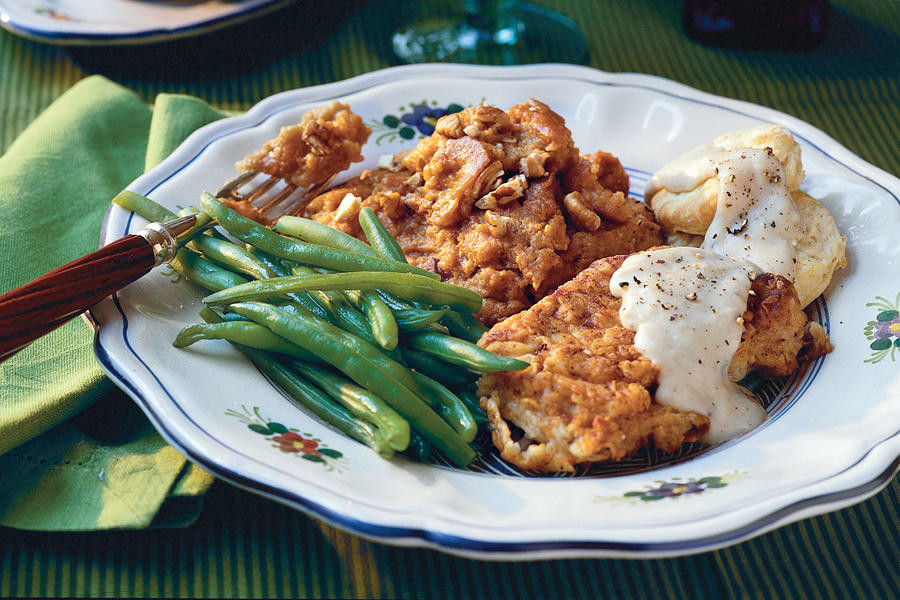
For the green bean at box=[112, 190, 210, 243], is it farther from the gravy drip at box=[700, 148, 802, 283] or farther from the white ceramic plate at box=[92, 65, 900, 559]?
the gravy drip at box=[700, 148, 802, 283]

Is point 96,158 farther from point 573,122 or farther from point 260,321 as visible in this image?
point 573,122

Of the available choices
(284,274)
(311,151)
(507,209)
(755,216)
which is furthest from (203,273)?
(755,216)

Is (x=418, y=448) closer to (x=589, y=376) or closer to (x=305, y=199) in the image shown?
(x=589, y=376)

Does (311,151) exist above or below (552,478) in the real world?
A: above

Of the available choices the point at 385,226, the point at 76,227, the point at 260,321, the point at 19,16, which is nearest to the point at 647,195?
the point at 385,226

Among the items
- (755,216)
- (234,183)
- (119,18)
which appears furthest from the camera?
(119,18)

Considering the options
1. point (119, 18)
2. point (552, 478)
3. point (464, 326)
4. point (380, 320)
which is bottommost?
point (552, 478)

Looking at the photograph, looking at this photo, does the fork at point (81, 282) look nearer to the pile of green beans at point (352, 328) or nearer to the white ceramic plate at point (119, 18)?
the pile of green beans at point (352, 328)
